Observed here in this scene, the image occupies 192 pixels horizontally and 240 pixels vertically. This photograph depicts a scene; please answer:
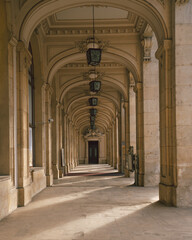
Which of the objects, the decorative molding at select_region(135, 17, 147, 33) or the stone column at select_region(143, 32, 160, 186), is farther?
the stone column at select_region(143, 32, 160, 186)

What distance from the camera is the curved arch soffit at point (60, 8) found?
787cm

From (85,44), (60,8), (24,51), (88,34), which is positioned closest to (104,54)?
(85,44)

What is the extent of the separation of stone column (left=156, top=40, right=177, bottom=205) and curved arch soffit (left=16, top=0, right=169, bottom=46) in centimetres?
57

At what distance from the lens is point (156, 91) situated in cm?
1178

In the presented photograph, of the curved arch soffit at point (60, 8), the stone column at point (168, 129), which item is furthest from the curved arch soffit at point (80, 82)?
the stone column at point (168, 129)

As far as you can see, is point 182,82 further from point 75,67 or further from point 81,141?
point 81,141

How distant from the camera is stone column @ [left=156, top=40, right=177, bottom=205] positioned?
24.5ft

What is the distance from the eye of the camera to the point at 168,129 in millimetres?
7648

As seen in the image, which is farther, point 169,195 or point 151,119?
point 151,119

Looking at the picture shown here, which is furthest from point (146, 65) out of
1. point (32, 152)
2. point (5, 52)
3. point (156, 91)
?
point (5, 52)

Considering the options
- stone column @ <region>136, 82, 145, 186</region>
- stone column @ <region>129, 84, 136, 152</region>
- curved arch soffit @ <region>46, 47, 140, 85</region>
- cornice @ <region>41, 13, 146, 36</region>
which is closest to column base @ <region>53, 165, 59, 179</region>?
stone column @ <region>129, 84, 136, 152</region>

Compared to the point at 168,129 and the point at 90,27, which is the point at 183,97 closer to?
the point at 168,129

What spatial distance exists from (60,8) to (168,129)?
14.2 ft

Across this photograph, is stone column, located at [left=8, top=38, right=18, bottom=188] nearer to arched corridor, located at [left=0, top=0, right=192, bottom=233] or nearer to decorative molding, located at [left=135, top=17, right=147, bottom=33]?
arched corridor, located at [left=0, top=0, right=192, bottom=233]
